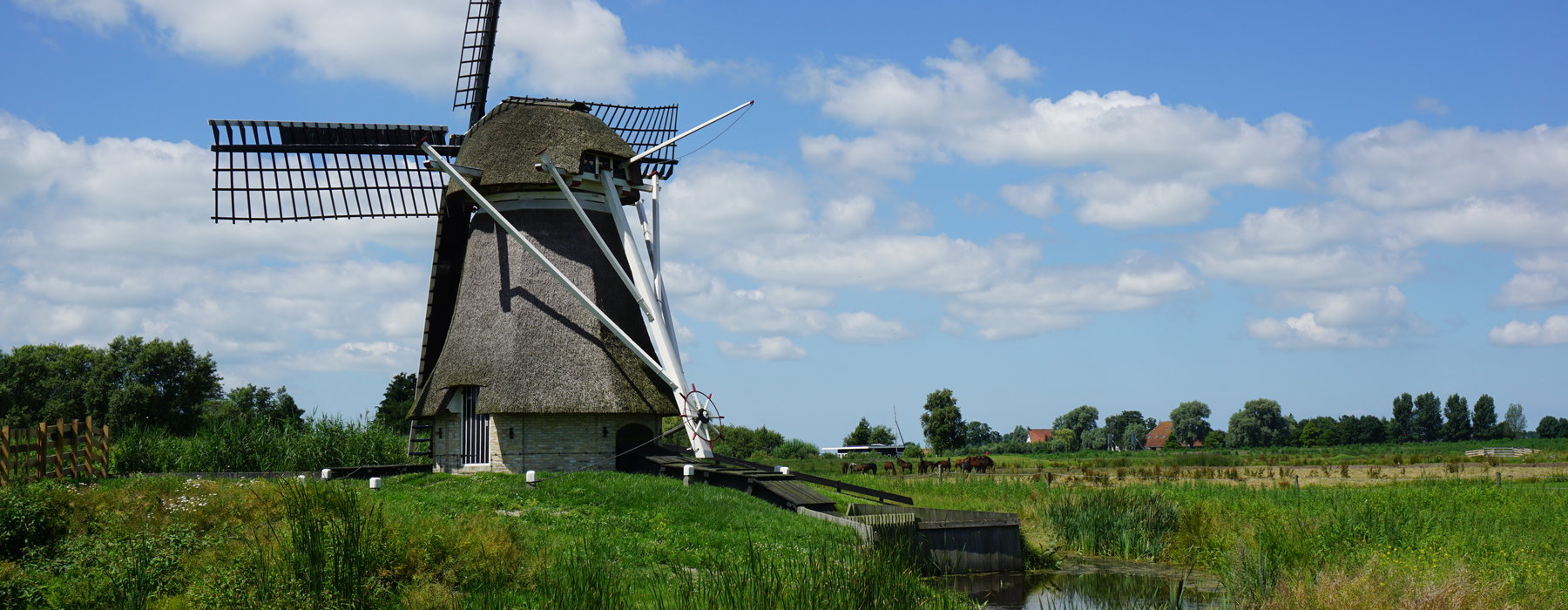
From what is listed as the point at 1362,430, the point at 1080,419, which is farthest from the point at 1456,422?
the point at 1080,419

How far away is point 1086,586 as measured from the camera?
53.2 ft

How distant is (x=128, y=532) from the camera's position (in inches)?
528

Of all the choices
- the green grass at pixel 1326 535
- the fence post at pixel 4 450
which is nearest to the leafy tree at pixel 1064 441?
the green grass at pixel 1326 535

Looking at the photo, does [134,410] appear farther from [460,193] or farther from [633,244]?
[633,244]

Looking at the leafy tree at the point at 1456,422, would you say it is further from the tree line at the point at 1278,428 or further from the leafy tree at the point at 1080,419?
the leafy tree at the point at 1080,419

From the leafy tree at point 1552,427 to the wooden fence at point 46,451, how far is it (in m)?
121

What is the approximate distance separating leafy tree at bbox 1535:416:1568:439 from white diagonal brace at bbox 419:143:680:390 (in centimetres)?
11414

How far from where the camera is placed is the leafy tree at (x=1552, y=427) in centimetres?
10858

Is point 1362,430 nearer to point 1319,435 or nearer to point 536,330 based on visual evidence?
point 1319,435

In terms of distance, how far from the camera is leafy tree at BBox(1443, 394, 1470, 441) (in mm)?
104938

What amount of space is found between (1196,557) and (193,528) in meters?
13.9

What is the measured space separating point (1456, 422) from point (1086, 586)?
105821 mm

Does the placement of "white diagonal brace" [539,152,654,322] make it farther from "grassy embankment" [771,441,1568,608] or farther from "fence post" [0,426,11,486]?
"fence post" [0,426,11,486]

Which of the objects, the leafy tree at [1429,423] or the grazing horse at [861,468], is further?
the leafy tree at [1429,423]
